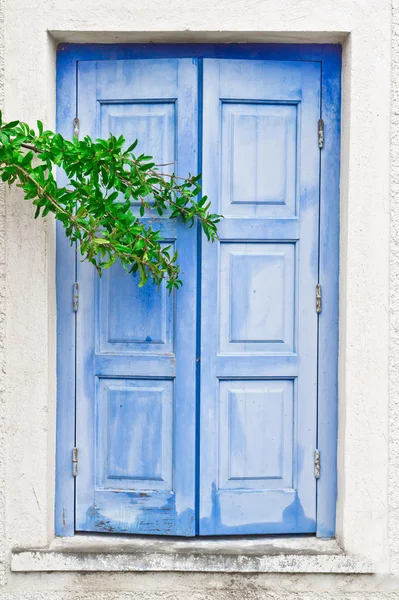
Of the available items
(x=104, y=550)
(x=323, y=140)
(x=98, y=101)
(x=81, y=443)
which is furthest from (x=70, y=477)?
(x=323, y=140)

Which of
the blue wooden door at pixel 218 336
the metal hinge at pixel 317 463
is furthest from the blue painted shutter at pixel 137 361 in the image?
the metal hinge at pixel 317 463

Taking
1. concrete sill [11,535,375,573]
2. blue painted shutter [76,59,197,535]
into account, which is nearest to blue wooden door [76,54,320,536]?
blue painted shutter [76,59,197,535]

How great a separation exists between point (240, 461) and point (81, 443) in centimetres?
74

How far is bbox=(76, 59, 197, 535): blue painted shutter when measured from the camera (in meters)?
2.93

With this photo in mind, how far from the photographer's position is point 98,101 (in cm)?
293

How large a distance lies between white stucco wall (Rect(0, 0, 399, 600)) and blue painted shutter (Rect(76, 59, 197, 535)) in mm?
169

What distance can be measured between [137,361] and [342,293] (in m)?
0.98

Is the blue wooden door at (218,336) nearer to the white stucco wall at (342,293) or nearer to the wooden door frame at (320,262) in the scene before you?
the wooden door frame at (320,262)

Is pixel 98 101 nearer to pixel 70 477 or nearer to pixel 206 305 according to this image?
pixel 206 305

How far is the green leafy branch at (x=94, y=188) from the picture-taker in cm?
257

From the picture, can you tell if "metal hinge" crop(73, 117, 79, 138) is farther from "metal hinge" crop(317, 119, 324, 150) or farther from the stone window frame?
"metal hinge" crop(317, 119, 324, 150)

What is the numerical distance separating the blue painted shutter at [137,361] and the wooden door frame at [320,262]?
0.05 metres

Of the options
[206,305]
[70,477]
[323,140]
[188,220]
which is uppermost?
[323,140]

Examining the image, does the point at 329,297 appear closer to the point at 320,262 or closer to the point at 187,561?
the point at 320,262
